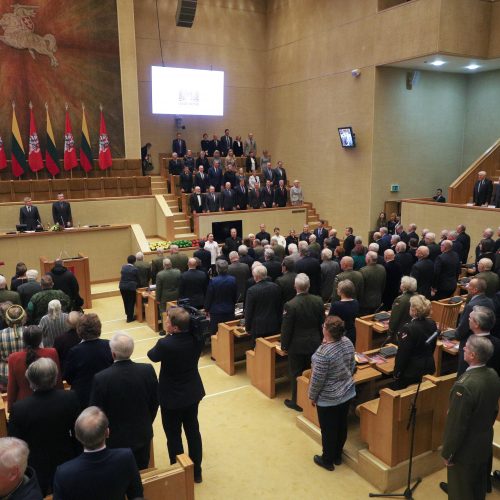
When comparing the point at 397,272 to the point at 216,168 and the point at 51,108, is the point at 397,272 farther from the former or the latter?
the point at 51,108

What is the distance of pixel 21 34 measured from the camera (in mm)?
12852

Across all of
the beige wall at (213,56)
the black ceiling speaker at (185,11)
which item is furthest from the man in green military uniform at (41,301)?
the beige wall at (213,56)

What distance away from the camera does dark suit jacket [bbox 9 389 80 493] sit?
9.43ft

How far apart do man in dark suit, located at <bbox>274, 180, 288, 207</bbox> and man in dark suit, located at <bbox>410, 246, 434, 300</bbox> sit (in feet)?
25.3

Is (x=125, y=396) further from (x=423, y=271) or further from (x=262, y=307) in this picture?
(x=423, y=271)

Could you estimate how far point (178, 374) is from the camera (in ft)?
12.0

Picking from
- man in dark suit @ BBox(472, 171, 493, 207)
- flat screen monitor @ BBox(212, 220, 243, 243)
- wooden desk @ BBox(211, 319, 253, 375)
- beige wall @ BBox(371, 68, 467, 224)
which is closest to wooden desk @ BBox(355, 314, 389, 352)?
wooden desk @ BBox(211, 319, 253, 375)

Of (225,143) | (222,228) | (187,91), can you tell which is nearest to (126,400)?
(222,228)

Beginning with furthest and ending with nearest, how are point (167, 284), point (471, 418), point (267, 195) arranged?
point (267, 195) → point (167, 284) → point (471, 418)

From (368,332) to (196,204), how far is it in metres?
7.99

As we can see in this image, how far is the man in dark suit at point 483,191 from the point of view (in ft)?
36.9

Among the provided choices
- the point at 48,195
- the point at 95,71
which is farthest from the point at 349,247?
the point at 95,71

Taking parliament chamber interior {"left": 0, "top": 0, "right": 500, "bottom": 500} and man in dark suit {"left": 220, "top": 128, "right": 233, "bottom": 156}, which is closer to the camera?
parliament chamber interior {"left": 0, "top": 0, "right": 500, "bottom": 500}

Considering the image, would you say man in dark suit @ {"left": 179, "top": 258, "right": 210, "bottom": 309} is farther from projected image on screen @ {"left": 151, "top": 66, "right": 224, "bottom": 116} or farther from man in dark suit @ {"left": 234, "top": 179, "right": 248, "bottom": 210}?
projected image on screen @ {"left": 151, "top": 66, "right": 224, "bottom": 116}
